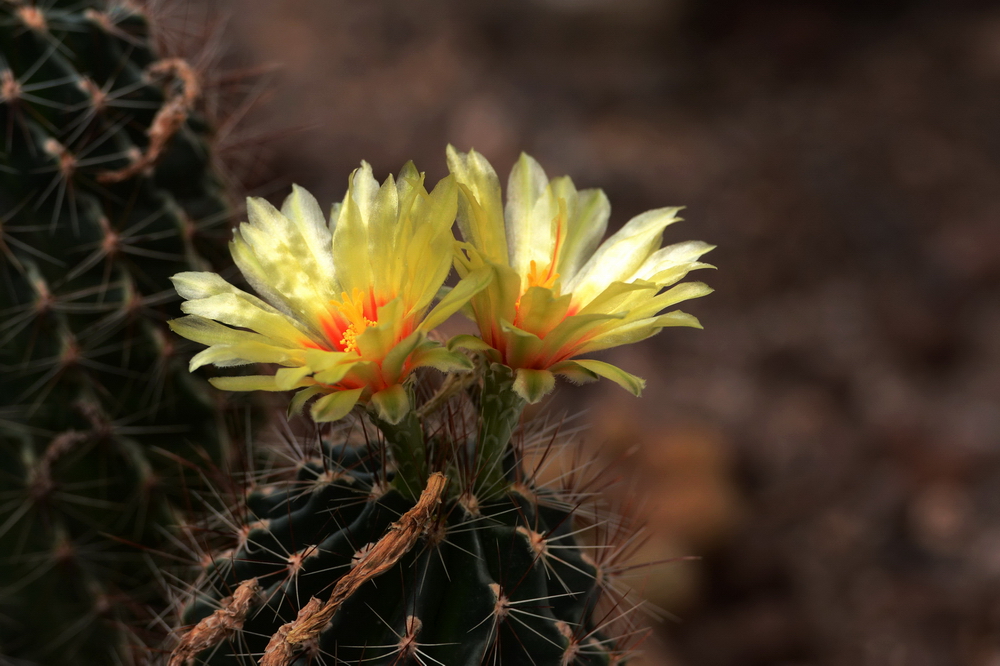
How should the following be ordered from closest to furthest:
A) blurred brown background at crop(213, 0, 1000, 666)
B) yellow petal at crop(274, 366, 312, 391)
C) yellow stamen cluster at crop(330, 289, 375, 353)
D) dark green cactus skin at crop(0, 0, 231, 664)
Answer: yellow petal at crop(274, 366, 312, 391) < yellow stamen cluster at crop(330, 289, 375, 353) < dark green cactus skin at crop(0, 0, 231, 664) < blurred brown background at crop(213, 0, 1000, 666)

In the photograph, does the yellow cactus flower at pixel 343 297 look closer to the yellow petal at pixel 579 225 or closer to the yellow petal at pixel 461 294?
the yellow petal at pixel 461 294

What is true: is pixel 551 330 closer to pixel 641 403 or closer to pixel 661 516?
pixel 661 516

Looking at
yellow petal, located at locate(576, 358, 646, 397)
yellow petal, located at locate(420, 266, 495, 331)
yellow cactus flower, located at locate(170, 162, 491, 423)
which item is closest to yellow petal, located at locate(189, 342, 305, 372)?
yellow cactus flower, located at locate(170, 162, 491, 423)

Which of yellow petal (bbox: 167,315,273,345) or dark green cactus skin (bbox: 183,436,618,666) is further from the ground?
yellow petal (bbox: 167,315,273,345)

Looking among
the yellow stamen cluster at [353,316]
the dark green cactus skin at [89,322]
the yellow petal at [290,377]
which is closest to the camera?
the yellow petal at [290,377]

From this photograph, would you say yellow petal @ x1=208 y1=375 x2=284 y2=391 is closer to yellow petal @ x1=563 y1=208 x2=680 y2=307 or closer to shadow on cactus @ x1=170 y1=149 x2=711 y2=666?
shadow on cactus @ x1=170 y1=149 x2=711 y2=666

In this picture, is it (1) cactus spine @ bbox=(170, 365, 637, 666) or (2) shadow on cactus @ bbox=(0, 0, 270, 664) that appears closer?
(1) cactus spine @ bbox=(170, 365, 637, 666)

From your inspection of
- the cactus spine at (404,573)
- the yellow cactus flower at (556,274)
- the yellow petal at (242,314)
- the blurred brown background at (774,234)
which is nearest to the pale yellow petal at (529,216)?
the yellow cactus flower at (556,274)
